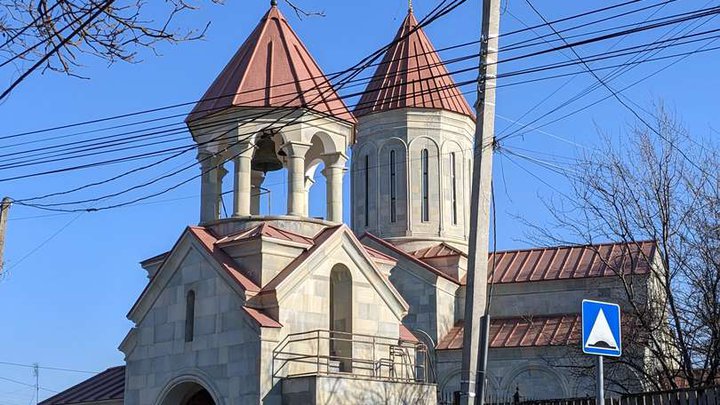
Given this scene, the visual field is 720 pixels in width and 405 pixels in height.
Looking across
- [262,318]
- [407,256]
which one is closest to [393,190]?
[407,256]

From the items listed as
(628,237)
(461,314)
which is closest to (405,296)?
(461,314)

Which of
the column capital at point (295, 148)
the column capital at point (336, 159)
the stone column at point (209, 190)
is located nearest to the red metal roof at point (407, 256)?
the column capital at point (336, 159)

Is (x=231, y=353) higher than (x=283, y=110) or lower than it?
lower

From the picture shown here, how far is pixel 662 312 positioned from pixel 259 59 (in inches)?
378

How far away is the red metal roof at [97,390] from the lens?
73.4 ft

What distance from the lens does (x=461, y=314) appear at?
30188mm

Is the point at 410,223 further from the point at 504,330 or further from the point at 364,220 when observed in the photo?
→ the point at 504,330

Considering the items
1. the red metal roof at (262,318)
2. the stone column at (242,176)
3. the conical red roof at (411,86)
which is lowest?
the red metal roof at (262,318)

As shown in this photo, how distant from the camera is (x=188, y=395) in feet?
66.2

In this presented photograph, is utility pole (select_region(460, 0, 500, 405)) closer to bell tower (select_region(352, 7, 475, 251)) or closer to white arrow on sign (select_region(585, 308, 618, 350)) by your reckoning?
white arrow on sign (select_region(585, 308, 618, 350))

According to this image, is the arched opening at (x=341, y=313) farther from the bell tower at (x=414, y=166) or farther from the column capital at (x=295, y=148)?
the bell tower at (x=414, y=166)

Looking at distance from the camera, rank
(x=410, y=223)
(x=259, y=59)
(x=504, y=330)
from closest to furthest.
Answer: (x=259, y=59) → (x=504, y=330) → (x=410, y=223)

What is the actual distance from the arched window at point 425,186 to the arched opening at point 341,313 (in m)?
11.6

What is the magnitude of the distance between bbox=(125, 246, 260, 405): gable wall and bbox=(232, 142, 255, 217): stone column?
1293 mm
